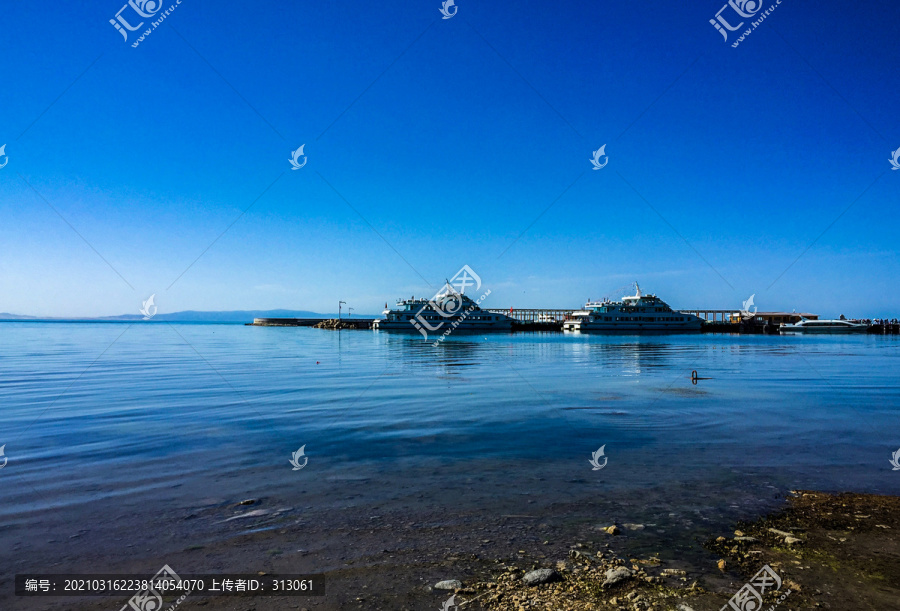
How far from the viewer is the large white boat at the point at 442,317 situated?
353 ft

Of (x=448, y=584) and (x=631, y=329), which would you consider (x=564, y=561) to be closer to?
(x=448, y=584)

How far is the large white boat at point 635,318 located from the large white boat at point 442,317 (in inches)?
753

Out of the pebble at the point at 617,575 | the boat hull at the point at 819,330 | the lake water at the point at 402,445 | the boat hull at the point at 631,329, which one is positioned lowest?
the lake water at the point at 402,445

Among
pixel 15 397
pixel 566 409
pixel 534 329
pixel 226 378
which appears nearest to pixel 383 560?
pixel 566 409

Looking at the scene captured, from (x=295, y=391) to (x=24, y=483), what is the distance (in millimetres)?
12060

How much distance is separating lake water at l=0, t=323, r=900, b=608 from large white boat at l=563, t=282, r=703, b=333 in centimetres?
8940

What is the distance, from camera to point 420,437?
40.6 feet

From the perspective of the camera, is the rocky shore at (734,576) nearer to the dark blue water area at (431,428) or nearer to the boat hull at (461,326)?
the dark blue water area at (431,428)

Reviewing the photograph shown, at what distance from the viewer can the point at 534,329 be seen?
129 metres

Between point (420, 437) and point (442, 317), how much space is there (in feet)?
325

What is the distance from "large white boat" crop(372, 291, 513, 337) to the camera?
108m

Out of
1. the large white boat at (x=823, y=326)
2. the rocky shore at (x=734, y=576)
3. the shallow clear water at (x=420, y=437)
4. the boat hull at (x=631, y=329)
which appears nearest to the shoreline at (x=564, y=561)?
the rocky shore at (x=734, y=576)

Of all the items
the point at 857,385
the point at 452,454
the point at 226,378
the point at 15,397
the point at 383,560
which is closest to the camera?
the point at 383,560

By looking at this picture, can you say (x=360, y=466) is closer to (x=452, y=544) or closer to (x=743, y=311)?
(x=452, y=544)
